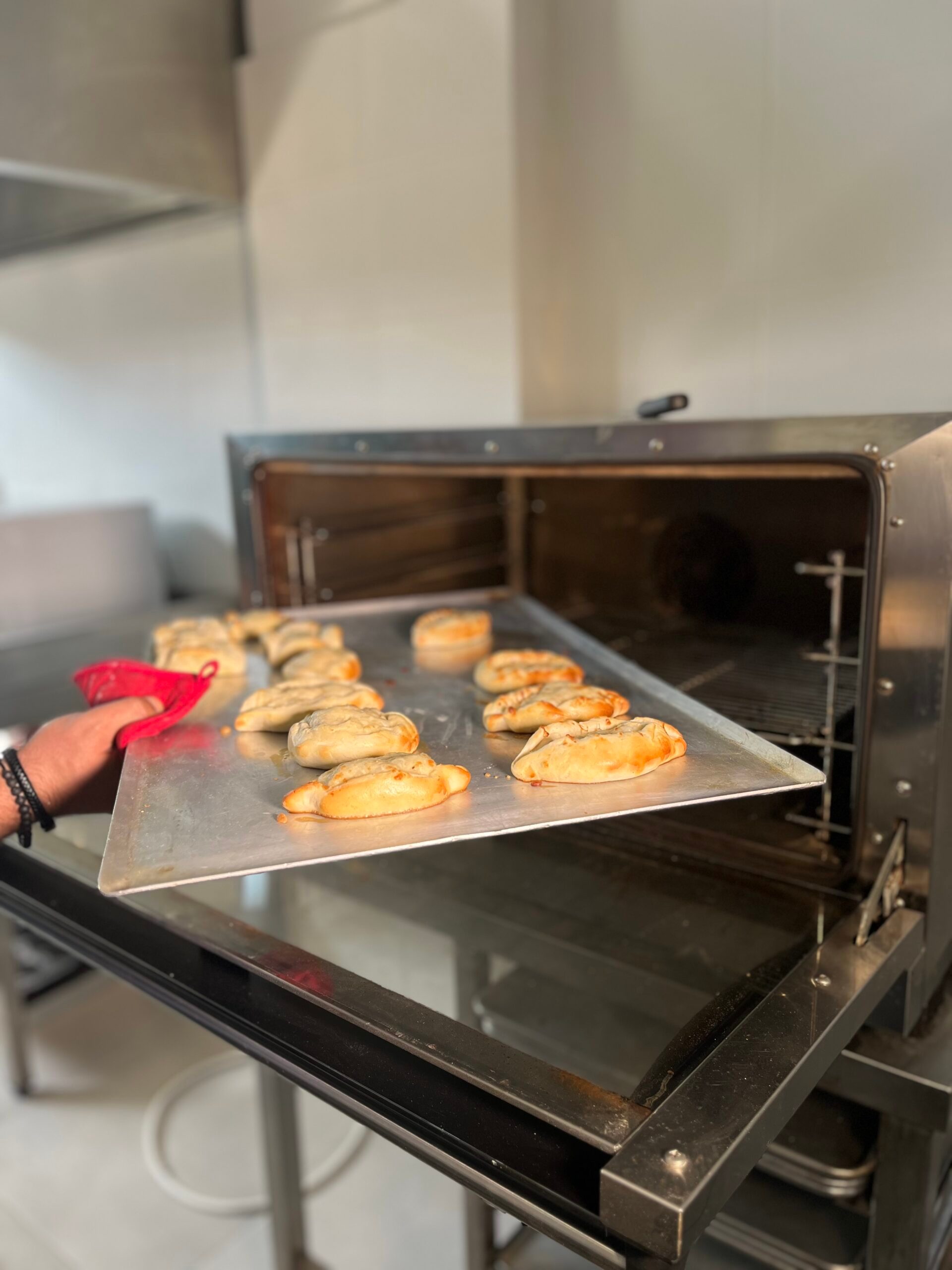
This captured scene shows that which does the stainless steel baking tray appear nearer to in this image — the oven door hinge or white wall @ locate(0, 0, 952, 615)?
the oven door hinge

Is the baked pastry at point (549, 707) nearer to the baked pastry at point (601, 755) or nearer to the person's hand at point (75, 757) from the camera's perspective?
the baked pastry at point (601, 755)

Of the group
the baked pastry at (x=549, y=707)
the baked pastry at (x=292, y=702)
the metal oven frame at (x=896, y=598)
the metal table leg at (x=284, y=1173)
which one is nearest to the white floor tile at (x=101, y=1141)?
the metal table leg at (x=284, y=1173)

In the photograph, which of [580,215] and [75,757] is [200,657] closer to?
[75,757]

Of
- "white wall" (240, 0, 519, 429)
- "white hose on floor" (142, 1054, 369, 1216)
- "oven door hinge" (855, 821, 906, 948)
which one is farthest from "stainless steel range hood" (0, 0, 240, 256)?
"white hose on floor" (142, 1054, 369, 1216)

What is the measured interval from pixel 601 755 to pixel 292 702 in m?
0.35

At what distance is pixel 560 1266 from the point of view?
1633mm

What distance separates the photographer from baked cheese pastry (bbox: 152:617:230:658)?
1.22 m

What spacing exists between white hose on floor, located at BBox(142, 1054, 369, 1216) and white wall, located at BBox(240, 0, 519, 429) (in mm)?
1499

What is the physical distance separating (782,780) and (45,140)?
173cm

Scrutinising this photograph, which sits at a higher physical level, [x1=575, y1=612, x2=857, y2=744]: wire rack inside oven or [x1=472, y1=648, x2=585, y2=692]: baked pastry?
[x1=472, y1=648, x2=585, y2=692]: baked pastry

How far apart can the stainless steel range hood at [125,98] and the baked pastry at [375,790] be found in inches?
58.6

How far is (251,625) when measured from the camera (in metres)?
1.35

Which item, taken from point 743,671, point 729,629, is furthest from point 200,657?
point 729,629

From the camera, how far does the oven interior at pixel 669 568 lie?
1.13 metres
